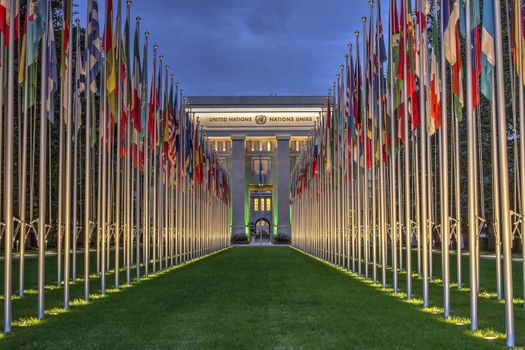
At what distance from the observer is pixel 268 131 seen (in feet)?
377

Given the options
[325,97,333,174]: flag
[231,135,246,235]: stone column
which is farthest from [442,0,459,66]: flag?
[231,135,246,235]: stone column

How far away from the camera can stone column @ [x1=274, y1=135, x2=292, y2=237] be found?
110 meters

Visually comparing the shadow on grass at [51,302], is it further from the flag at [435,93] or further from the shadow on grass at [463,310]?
the flag at [435,93]

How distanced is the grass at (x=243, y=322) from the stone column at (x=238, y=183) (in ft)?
291

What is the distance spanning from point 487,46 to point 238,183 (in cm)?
9988

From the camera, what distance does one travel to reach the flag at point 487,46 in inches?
490

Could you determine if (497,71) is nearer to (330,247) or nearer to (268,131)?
(330,247)

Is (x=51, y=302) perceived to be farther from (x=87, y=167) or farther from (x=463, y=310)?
(x=463, y=310)

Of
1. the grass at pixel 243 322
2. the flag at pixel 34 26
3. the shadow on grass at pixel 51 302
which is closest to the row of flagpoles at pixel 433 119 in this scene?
the grass at pixel 243 322

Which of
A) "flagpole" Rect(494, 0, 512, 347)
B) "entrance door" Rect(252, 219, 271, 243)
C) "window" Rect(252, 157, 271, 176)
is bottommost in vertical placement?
"entrance door" Rect(252, 219, 271, 243)

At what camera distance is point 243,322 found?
13.6m

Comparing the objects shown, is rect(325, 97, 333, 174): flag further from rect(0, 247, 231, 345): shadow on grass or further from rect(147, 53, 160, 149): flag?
rect(0, 247, 231, 345): shadow on grass

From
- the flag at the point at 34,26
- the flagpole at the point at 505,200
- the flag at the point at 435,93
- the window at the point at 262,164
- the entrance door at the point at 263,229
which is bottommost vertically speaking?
the entrance door at the point at 263,229

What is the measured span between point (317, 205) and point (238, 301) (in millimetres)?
32666
